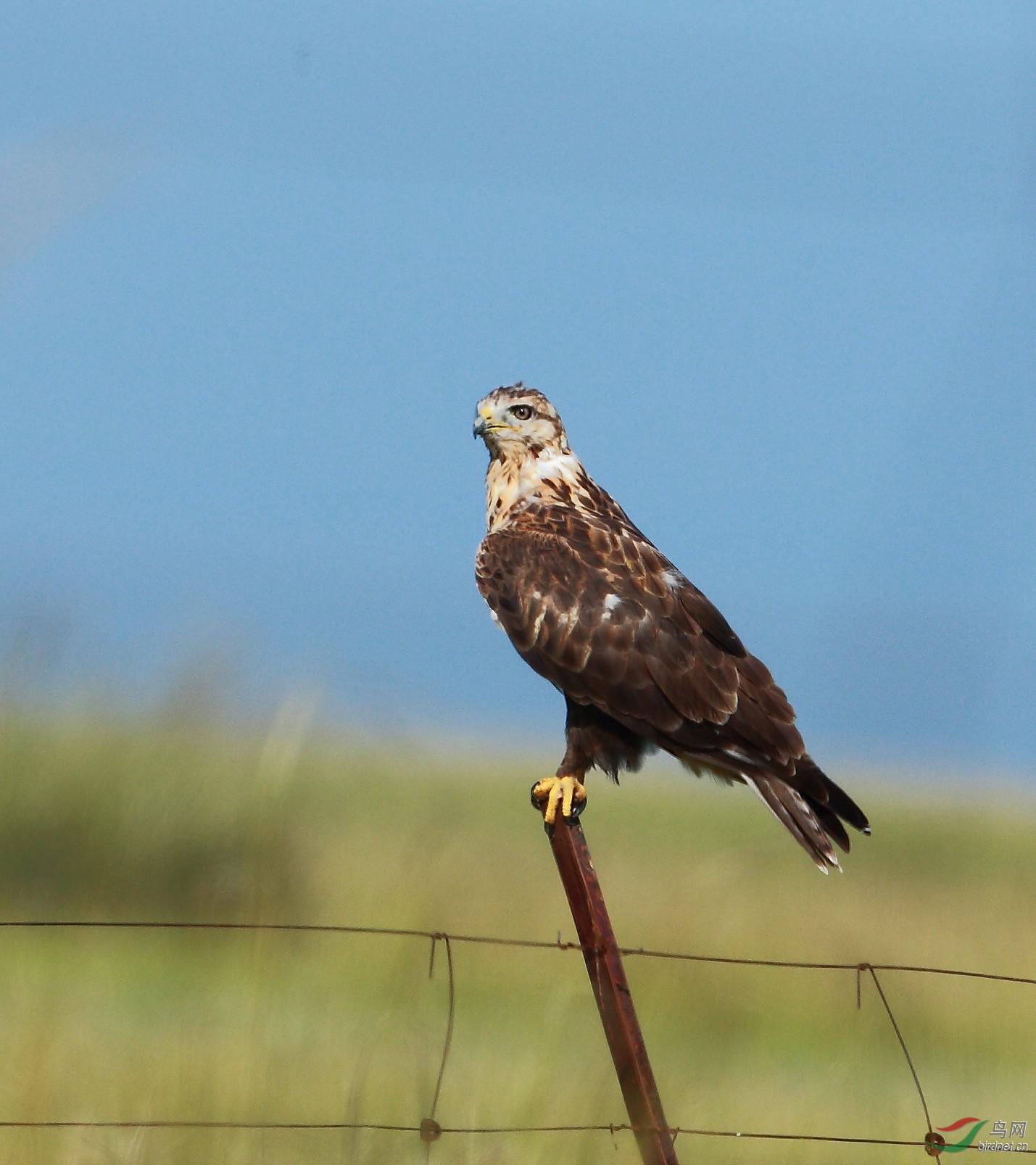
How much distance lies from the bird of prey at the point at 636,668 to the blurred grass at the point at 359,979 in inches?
11.2

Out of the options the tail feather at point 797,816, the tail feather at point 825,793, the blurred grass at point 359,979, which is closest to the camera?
the blurred grass at point 359,979

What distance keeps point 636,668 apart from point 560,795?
62 cm

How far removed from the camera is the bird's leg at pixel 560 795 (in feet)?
15.0

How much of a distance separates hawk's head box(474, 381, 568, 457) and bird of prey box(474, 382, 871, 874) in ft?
1.10

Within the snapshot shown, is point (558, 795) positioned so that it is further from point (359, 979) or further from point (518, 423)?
point (518, 423)

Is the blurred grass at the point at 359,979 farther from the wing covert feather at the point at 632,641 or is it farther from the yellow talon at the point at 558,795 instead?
the wing covert feather at the point at 632,641

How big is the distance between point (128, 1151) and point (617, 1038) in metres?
1.03

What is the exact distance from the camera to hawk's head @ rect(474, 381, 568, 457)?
19.7 ft

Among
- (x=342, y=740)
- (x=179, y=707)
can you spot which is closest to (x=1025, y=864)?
(x=179, y=707)

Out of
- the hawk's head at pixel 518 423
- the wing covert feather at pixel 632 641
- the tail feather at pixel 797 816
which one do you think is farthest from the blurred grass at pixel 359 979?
the hawk's head at pixel 518 423

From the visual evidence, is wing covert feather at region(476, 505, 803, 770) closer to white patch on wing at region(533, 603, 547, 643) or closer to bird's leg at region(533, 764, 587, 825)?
white patch on wing at region(533, 603, 547, 643)

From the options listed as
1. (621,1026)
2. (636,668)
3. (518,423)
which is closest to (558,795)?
(636,668)

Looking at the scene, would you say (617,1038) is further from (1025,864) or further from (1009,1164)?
(1025,864)

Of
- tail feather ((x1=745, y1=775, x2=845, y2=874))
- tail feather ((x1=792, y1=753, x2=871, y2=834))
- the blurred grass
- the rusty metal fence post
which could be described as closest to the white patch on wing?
the blurred grass
